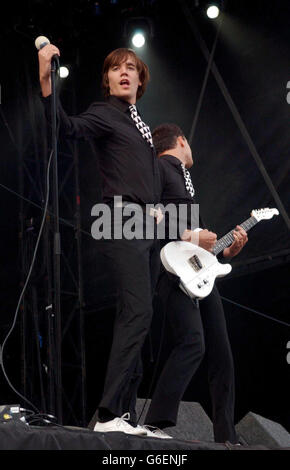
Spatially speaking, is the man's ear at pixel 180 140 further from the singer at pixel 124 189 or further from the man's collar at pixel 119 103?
the man's collar at pixel 119 103

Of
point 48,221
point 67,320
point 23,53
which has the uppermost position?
point 23,53

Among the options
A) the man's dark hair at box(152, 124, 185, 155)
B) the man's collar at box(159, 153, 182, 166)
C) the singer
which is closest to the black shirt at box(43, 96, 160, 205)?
the singer

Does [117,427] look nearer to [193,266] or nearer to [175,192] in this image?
[193,266]

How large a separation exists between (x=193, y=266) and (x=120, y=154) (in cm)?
67

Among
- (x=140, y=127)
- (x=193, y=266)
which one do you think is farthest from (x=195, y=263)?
(x=140, y=127)

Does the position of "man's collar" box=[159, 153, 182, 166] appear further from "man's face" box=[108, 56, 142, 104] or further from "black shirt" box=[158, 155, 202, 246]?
"man's face" box=[108, 56, 142, 104]

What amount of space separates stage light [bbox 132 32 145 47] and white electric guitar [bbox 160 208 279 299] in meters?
3.18

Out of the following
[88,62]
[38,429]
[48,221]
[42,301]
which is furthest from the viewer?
[88,62]

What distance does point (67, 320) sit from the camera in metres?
6.00

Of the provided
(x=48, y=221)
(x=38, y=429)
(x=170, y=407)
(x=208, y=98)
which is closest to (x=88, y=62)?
(x=208, y=98)

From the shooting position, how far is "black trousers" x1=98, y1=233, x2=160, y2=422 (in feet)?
7.74

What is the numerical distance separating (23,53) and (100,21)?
2.52 feet

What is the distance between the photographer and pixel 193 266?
3023mm

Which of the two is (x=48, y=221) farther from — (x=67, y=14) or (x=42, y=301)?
(x=67, y=14)
